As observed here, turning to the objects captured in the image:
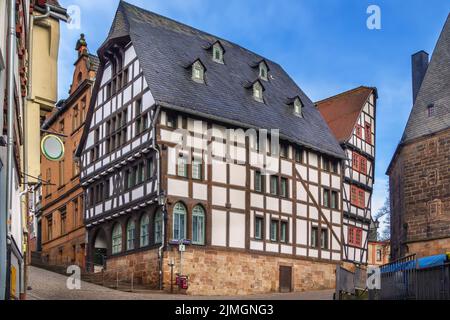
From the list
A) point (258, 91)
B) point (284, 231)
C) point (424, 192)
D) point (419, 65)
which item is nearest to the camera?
point (284, 231)

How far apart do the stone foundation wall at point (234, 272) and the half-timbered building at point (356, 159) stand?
4.44 meters

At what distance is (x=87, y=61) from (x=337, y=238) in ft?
51.9

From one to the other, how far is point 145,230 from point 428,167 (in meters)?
17.0

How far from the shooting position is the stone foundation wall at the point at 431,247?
36.8 metres

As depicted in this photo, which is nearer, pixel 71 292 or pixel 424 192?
pixel 71 292

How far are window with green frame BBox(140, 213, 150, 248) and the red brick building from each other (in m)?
16.0

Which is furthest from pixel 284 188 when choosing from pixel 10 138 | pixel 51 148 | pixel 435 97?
pixel 10 138

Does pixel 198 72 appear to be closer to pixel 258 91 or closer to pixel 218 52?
pixel 218 52

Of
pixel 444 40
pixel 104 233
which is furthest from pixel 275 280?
pixel 444 40

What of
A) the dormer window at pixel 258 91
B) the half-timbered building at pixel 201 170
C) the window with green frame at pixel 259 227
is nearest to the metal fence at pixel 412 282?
the half-timbered building at pixel 201 170

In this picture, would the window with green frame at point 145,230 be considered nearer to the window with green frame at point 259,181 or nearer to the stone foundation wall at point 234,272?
the stone foundation wall at point 234,272

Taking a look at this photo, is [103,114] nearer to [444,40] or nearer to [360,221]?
[360,221]

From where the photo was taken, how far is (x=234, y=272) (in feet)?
96.8
